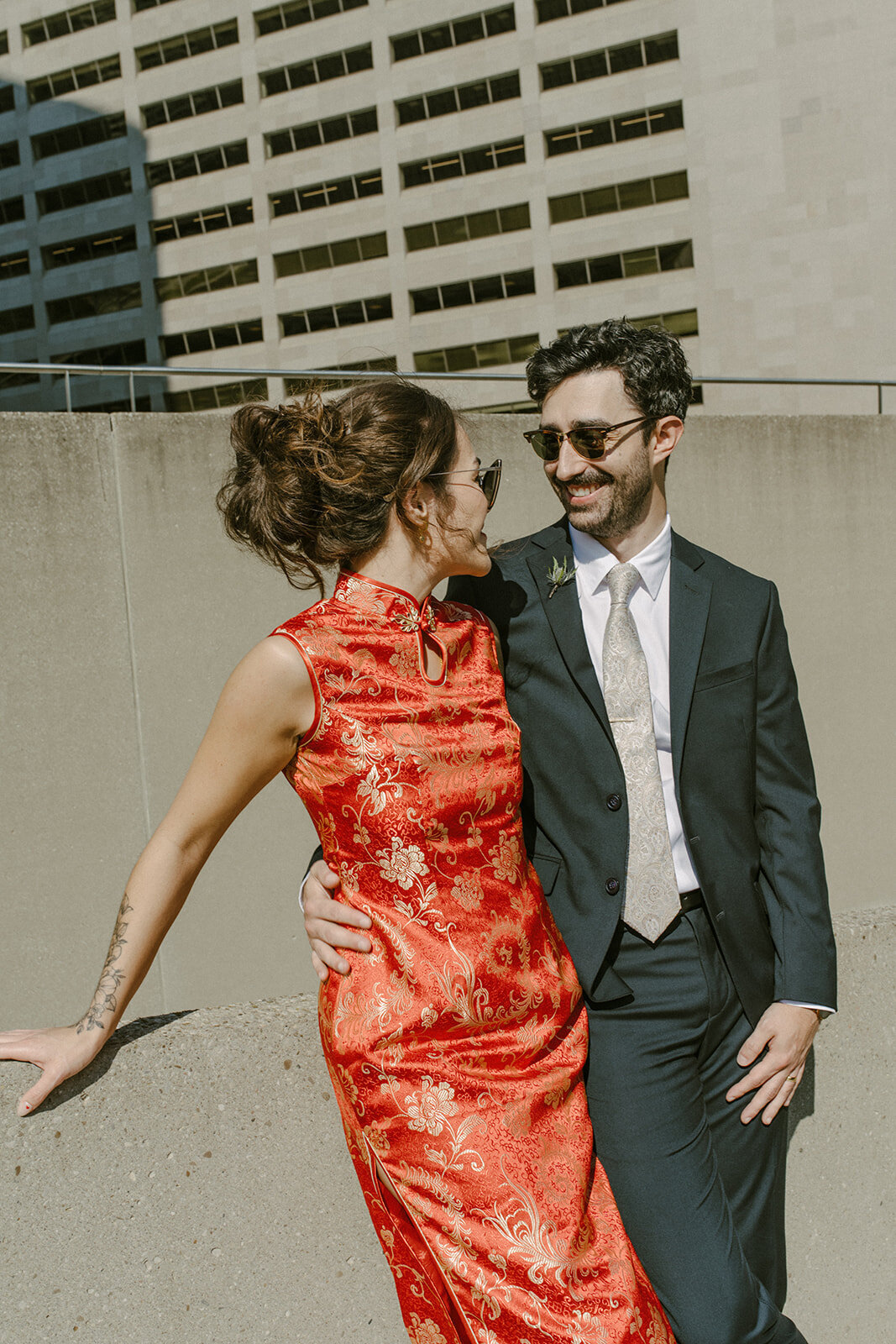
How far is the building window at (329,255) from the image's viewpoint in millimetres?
41094

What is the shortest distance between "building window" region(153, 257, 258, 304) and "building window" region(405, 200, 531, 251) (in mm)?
7366

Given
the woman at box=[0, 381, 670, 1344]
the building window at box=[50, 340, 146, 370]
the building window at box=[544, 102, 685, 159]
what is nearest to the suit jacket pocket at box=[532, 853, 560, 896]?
the woman at box=[0, 381, 670, 1344]

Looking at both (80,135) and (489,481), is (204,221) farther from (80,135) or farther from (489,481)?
(489,481)

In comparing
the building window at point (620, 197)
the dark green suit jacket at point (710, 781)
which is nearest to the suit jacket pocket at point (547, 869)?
the dark green suit jacket at point (710, 781)

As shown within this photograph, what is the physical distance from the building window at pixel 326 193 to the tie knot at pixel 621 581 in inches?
1717

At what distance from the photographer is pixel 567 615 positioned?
1.91 metres

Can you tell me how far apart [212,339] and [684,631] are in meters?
45.8

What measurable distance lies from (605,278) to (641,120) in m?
5.57

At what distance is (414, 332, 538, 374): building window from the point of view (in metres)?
39.2

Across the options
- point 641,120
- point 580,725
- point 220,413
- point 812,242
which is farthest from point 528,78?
point 580,725

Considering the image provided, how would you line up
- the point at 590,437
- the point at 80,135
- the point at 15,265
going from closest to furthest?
the point at 590,437, the point at 80,135, the point at 15,265

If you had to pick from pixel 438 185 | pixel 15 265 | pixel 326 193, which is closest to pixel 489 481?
pixel 438 185

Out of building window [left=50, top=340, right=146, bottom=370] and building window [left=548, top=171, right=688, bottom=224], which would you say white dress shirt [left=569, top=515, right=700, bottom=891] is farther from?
building window [left=50, top=340, right=146, bottom=370]

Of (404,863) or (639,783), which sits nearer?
(404,863)
